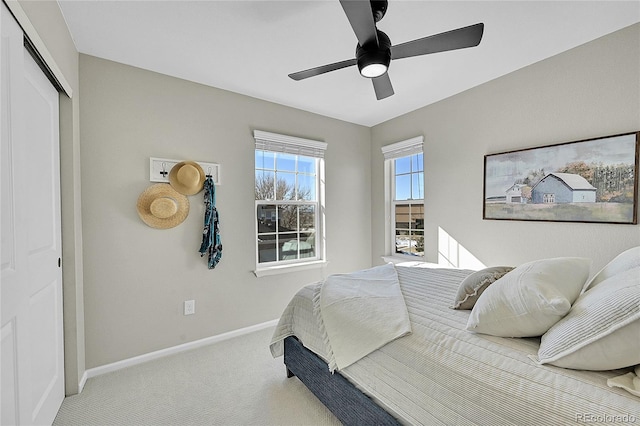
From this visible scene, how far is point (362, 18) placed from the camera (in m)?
1.31

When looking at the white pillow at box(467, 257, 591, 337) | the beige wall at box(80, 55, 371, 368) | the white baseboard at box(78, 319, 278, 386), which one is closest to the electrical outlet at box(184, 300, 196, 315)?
the beige wall at box(80, 55, 371, 368)

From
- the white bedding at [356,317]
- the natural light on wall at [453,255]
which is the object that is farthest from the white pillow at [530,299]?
the natural light on wall at [453,255]

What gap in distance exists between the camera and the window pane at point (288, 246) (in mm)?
3398

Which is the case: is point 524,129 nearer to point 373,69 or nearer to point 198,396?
point 373,69

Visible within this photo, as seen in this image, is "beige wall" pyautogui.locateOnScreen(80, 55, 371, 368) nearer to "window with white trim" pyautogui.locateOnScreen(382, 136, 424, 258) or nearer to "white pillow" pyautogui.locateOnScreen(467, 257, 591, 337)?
"window with white trim" pyautogui.locateOnScreen(382, 136, 424, 258)

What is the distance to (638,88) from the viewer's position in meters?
1.94

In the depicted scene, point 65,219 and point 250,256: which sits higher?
point 65,219

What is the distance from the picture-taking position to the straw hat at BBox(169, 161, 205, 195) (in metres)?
2.49

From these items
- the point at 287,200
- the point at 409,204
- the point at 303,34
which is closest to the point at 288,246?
the point at 287,200

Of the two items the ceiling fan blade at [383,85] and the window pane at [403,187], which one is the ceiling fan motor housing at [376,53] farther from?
the window pane at [403,187]

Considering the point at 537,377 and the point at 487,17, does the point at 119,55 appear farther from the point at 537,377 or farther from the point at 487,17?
the point at 537,377

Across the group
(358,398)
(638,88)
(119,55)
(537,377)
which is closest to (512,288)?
(537,377)

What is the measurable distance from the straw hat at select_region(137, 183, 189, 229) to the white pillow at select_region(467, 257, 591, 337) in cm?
240

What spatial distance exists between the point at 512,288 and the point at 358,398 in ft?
3.04
